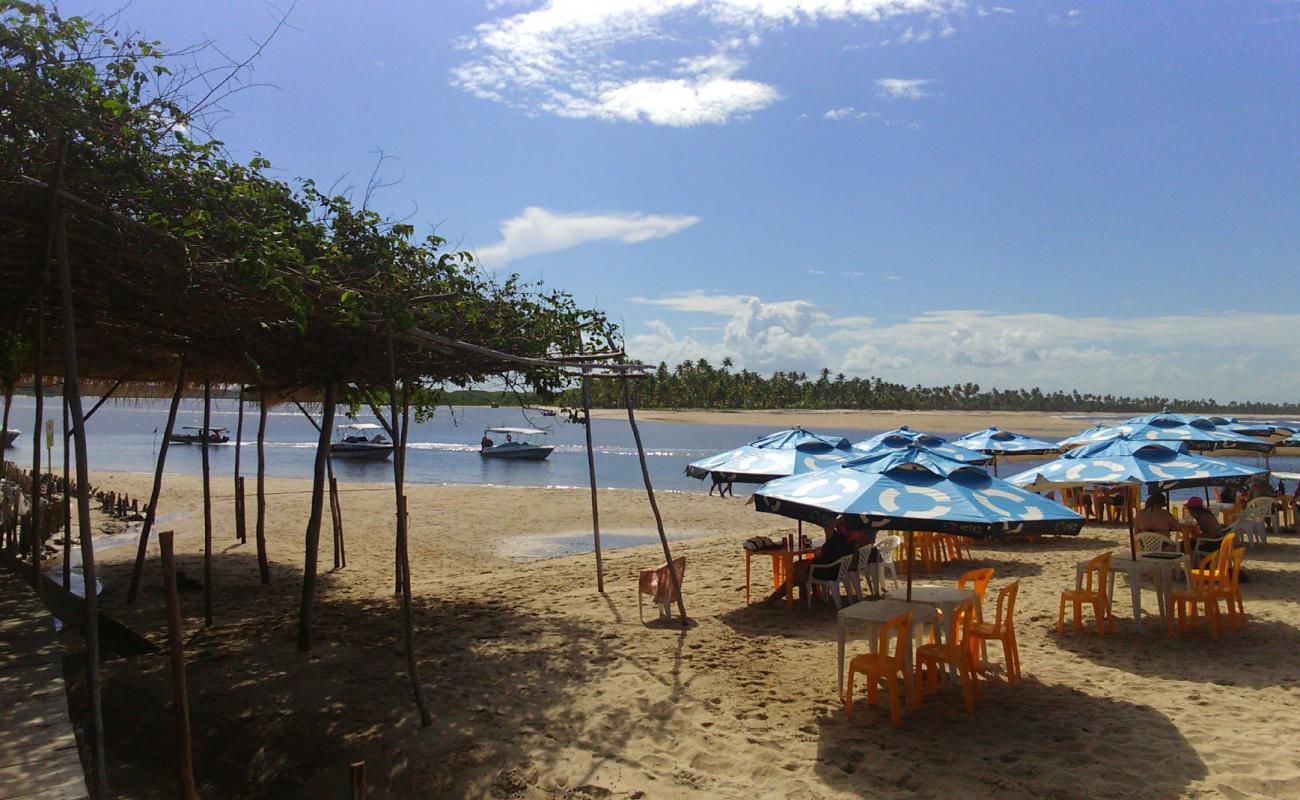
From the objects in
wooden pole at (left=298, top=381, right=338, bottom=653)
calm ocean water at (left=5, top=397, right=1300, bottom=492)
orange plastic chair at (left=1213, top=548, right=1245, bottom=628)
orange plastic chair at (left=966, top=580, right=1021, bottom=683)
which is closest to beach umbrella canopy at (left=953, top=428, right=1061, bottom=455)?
orange plastic chair at (left=1213, top=548, right=1245, bottom=628)

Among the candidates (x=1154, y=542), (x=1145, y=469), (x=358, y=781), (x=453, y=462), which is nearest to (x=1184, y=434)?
(x=1145, y=469)

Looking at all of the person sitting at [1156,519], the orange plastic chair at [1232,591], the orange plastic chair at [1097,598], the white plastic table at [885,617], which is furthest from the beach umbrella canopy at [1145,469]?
the white plastic table at [885,617]

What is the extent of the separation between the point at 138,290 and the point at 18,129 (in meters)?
1.34

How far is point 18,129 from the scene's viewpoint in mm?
4320

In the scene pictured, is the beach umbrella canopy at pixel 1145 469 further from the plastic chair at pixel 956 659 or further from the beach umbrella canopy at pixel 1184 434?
the plastic chair at pixel 956 659

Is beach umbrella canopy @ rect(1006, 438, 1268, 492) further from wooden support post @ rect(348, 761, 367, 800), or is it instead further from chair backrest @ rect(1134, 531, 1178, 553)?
wooden support post @ rect(348, 761, 367, 800)

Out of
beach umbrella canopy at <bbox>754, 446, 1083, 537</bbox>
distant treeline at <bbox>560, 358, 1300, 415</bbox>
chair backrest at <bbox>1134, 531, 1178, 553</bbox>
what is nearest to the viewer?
beach umbrella canopy at <bbox>754, 446, 1083, 537</bbox>

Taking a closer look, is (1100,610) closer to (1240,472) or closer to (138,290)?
(1240,472)

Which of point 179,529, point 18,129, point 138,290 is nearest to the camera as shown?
point 18,129

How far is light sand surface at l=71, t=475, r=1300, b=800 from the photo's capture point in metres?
5.00

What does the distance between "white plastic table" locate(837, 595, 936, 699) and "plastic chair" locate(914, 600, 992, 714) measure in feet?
0.58

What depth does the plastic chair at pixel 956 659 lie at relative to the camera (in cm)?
584

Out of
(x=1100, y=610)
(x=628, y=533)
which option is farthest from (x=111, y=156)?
(x=628, y=533)

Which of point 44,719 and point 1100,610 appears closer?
point 44,719
